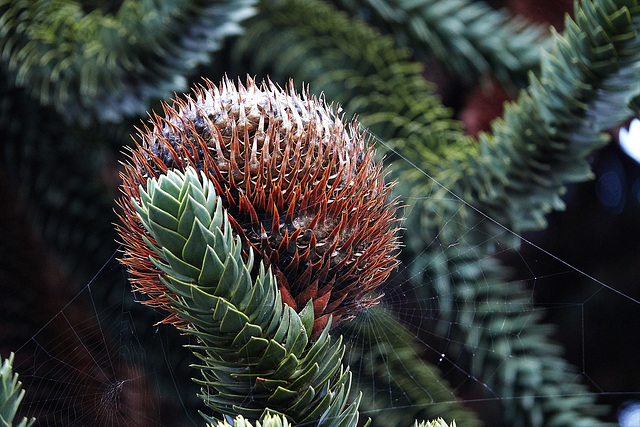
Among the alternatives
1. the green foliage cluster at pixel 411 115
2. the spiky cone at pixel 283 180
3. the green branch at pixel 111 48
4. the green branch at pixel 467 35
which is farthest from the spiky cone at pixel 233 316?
the green branch at pixel 467 35

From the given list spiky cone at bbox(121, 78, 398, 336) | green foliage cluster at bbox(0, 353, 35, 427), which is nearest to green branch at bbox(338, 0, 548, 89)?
spiky cone at bbox(121, 78, 398, 336)

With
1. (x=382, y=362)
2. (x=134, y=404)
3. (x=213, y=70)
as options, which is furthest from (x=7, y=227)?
(x=382, y=362)

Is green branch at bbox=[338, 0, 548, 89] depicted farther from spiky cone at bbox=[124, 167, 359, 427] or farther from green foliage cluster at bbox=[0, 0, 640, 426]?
spiky cone at bbox=[124, 167, 359, 427]

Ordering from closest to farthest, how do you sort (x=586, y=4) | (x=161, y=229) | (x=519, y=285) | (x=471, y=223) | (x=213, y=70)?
(x=161, y=229) < (x=586, y=4) < (x=471, y=223) < (x=519, y=285) < (x=213, y=70)

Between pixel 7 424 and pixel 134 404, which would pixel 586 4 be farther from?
pixel 134 404

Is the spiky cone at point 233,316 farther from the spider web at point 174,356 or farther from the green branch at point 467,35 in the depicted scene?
the green branch at point 467,35

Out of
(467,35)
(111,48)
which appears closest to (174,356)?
(111,48)
